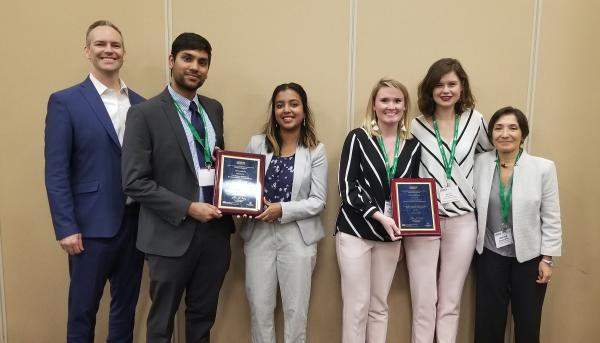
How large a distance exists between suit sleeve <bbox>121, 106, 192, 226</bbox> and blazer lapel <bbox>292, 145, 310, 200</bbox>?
1.89 ft

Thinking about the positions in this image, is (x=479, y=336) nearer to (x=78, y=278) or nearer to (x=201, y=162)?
(x=201, y=162)

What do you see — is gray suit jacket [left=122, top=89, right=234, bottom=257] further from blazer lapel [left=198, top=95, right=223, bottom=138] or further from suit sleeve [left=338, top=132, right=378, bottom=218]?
suit sleeve [left=338, top=132, right=378, bottom=218]

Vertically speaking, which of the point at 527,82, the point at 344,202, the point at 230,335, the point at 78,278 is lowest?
the point at 230,335

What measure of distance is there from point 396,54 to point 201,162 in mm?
1355

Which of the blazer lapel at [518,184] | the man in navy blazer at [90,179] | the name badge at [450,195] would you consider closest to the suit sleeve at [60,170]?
the man in navy blazer at [90,179]

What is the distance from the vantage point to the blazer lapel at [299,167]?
2062 millimetres

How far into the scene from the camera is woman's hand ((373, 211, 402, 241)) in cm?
190

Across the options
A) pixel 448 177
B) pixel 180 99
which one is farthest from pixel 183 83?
pixel 448 177

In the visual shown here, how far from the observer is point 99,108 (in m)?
1.86

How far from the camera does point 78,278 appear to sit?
187cm

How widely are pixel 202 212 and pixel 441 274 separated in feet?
4.56

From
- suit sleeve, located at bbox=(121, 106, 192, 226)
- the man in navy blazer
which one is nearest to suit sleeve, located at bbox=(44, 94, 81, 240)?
the man in navy blazer
